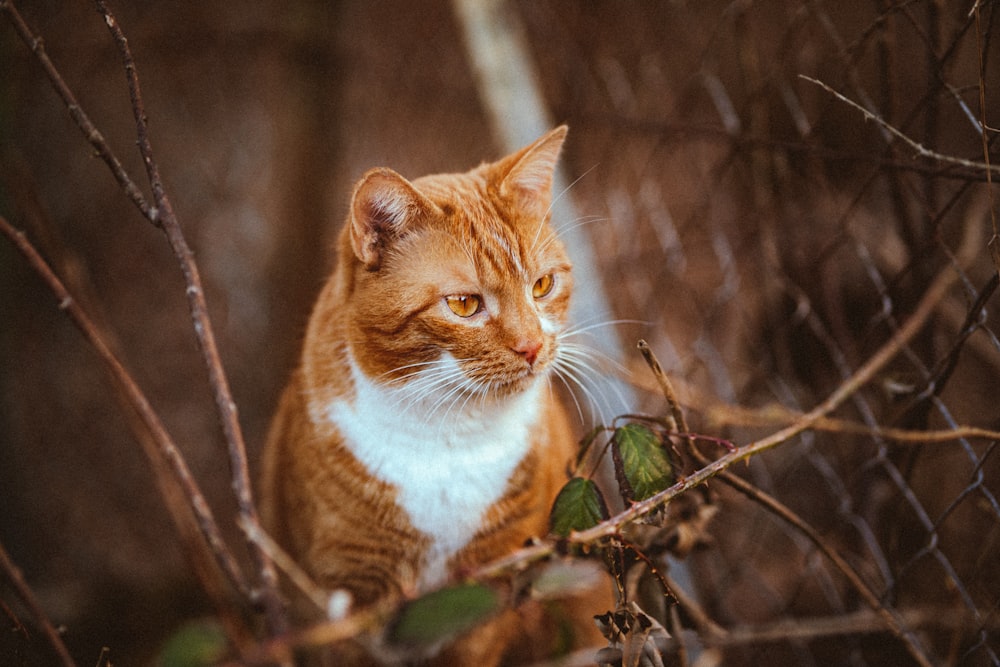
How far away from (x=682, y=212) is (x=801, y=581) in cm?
147

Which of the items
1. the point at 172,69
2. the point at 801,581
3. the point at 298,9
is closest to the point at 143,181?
the point at 172,69

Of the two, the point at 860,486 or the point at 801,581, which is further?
the point at 860,486

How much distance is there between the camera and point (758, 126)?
169cm

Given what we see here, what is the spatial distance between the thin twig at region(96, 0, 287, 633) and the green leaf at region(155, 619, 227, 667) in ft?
0.26

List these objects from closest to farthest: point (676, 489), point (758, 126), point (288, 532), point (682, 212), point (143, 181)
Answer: point (676, 489) < point (288, 532) < point (758, 126) < point (143, 181) < point (682, 212)

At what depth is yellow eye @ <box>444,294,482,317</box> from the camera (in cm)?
107

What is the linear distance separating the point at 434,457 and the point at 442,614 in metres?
0.50

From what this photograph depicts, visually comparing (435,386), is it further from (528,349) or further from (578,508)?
(578,508)

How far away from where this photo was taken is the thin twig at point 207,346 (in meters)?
0.72

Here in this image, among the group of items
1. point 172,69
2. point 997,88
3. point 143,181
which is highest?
point 172,69

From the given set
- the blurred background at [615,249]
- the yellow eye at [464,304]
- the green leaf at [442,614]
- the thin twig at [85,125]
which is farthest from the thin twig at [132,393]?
the blurred background at [615,249]

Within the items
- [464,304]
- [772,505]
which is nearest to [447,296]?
[464,304]

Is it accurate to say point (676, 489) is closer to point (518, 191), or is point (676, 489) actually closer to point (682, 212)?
point (518, 191)

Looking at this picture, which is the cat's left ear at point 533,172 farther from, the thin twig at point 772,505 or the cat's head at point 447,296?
the thin twig at point 772,505
